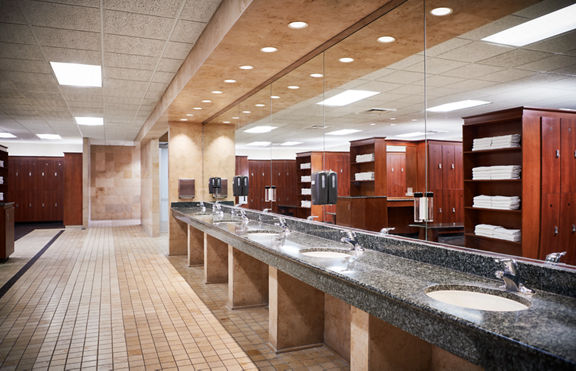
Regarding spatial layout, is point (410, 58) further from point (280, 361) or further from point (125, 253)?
point (125, 253)

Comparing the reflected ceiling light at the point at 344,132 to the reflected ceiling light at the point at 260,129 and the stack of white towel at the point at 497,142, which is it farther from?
the reflected ceiling light at the point at 260,129

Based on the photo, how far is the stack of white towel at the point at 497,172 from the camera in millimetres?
1846

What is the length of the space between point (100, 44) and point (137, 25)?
0.77 meters

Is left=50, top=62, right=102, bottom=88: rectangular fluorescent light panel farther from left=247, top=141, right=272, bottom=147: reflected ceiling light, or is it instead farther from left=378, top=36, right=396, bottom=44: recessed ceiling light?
left=378, top=36, right=396, bottom=44: recessed ceiling light

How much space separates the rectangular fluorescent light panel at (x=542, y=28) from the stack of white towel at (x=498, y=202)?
73 cm

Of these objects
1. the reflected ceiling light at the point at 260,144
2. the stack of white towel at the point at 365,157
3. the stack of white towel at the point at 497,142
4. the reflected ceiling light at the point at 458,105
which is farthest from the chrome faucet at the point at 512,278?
the reflected ceiling light at the point at 260,144

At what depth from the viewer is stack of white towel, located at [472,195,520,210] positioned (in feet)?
6.06

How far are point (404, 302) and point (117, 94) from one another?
6323mm

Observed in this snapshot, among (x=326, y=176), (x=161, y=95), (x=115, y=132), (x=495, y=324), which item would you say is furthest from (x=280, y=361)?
(x=115, y=132)

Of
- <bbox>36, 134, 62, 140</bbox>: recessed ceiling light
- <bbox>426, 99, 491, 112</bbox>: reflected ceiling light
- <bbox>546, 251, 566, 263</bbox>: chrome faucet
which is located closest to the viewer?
<bbox>546, 251, 566, 263</bbox>: chrome faucet

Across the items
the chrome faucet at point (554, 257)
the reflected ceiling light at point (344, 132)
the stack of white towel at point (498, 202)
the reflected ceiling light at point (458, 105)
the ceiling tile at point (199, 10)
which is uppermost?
the ceiling tile at point (199, 10)

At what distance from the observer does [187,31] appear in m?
3.99

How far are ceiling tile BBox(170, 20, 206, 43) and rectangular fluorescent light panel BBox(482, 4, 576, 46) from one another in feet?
8.90

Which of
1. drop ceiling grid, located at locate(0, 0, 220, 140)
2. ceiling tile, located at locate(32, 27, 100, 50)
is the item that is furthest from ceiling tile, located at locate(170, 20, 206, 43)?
ceiling tile, located at locate(32, 27, 100, 50)
